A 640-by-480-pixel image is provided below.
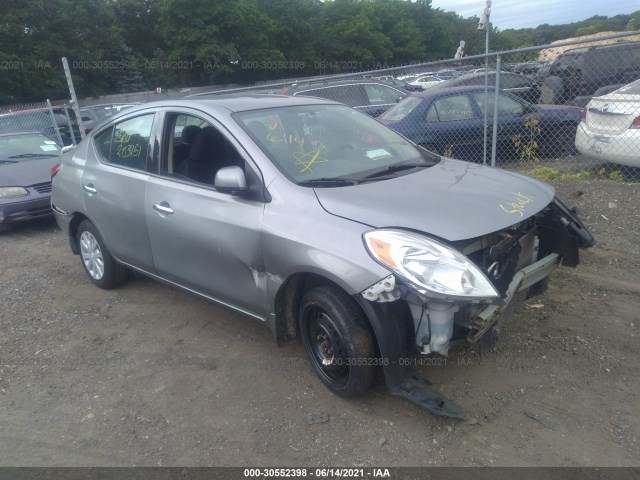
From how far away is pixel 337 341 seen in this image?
10.2 feet

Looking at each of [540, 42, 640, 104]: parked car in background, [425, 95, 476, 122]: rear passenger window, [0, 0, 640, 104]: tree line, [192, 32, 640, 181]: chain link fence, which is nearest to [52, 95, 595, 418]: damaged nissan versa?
[192, 32, 640, 181]: chain link fence

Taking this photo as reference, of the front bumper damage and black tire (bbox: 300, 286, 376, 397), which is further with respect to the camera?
black tire (bbox: 300, 286, 376, 397)

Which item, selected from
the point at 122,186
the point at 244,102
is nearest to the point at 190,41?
the point at 122,186

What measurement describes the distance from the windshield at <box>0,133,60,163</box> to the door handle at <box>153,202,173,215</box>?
582 cm

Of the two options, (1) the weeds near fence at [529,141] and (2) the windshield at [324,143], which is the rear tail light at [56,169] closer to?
(2) the windshield at [324,143]

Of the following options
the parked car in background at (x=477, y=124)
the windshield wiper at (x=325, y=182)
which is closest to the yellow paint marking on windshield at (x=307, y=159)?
the windshield wiper at (x=325, y=182)

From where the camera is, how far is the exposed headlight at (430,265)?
267 cm

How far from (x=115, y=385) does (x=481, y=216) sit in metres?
2.68

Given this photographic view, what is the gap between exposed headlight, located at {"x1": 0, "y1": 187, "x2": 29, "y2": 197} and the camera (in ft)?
25.0

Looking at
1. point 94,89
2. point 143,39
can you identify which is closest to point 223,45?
point 143,39

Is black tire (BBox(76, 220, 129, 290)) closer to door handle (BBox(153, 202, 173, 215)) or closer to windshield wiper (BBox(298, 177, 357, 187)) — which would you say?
door handle (BBox(153, 202, 173, 215))

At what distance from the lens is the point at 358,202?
310cm

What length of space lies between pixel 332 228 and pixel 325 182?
47cm

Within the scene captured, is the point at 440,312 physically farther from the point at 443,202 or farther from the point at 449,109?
the point at 449,109
